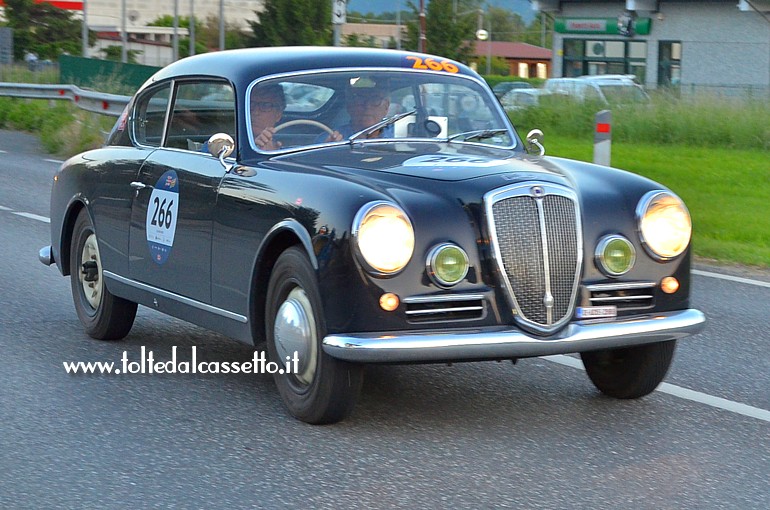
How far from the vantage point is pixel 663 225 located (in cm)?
557

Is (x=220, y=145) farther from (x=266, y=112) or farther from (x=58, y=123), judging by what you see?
(x=58, y=123)

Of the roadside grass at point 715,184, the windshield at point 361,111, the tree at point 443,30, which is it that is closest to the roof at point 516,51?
the tree at point 443,30

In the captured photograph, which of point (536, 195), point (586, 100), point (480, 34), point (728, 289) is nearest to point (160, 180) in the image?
point (536, 195)

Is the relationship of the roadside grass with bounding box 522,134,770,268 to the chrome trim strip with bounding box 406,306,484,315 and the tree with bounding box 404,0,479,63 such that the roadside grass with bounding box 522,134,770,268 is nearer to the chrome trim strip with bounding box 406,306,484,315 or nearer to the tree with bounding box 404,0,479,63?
the chrome trim strip with bounding box 406,306,484,315

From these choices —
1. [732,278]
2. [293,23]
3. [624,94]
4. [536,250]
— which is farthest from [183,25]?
[536,250]

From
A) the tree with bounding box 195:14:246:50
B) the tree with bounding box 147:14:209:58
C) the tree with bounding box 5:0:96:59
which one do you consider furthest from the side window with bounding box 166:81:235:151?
the tree with bounding box 147:14:209:58

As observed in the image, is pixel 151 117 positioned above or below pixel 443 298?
above

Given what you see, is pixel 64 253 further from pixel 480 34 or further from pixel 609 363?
pixel 480 34

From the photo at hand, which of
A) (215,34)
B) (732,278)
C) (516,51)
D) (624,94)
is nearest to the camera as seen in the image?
(732,278)

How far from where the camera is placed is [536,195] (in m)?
5.29

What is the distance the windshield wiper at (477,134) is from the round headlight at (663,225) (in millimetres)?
1222

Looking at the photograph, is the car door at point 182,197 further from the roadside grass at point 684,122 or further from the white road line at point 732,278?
the roadside grass at point 684,122

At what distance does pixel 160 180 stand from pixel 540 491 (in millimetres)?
2862

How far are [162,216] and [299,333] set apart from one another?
1419 mm
